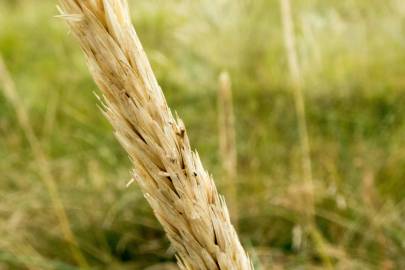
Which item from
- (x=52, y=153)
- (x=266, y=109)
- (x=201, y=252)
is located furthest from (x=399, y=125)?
(x=201, y=252)

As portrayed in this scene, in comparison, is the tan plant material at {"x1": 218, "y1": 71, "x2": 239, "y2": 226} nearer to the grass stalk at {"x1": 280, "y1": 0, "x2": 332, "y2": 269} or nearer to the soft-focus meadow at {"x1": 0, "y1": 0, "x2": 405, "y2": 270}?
the soft-focus meadow at {"x1": 0, "y1": 0, "x2": 405, "y2": 270}

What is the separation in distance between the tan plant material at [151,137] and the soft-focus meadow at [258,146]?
0.90 metres

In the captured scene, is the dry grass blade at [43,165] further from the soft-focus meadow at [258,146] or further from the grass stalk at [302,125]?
the grass stalk at [302,125]

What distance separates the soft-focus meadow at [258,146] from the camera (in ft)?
6.97

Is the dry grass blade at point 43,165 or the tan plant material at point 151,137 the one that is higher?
the dry grass blade at point 43,165

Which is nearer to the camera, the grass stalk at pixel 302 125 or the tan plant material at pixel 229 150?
the grass stalk at pixel 302 125

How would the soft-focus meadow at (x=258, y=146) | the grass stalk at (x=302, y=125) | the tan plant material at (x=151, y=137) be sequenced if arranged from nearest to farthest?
the tan plant material at (x=151, y=137), the grass stalk at (x=302, y=125), the soft-focus meadow at (x=258, y=146)

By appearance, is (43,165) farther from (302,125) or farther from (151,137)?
(151,137)

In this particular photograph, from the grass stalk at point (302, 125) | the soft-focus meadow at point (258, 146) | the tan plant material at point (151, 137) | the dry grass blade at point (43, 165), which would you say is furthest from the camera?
the soft-focus meadow at point (258, 146)

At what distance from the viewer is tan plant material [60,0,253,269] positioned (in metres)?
0.64

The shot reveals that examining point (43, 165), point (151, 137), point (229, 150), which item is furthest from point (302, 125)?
point (151, 137)

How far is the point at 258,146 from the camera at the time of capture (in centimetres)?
272

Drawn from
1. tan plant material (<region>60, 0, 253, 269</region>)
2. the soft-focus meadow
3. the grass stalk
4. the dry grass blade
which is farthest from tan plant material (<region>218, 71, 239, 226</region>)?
tan plant material (<region>60, 0, 253, 269</region>)

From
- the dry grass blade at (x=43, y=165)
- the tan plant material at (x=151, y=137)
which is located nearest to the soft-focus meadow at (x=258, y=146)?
the dry grass blade at (x=43, y=165)
